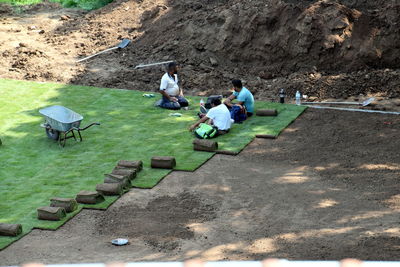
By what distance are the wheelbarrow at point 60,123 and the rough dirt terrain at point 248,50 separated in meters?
5.28

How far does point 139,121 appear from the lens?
58.1ft

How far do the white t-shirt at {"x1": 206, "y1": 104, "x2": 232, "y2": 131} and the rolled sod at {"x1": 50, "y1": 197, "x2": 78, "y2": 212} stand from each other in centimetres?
506

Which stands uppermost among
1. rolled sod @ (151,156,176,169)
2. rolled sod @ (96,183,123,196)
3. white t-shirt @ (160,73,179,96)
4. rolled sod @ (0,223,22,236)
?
white t-shirt @ (160,73,179,96)

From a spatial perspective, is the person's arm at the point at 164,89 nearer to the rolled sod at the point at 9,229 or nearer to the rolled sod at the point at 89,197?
the rolled sod at the point at 89,197

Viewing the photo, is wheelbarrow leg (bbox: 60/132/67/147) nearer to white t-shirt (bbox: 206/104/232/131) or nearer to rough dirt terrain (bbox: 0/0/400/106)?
white t-shirt (bbox: 206/104/232/131)

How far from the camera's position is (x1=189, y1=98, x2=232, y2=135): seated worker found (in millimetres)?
16016

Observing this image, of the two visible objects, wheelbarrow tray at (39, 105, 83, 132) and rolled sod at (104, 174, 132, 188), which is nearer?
rolled sod at (104, 174, 132, 188)

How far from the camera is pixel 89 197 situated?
12414mm

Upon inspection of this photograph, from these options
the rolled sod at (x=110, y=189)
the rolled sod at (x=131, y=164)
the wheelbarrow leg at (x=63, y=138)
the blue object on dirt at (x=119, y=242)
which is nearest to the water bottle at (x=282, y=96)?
the rolled sod at (x=131, y=164)

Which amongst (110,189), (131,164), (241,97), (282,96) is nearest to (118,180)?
(110,189)

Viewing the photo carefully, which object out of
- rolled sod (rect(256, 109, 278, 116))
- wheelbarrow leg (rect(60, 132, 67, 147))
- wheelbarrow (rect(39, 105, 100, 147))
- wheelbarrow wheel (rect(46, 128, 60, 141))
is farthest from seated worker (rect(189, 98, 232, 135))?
wheelbarrow wheel (rect(46, 128, 60, 141))

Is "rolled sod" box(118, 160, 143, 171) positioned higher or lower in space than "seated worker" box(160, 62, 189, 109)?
lower

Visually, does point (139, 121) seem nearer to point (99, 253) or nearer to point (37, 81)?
point (37, 81)

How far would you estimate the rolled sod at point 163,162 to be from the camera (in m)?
14.1
